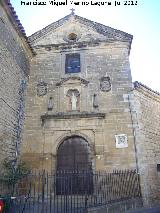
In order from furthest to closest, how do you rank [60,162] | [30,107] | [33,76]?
[33,76], [30,107], [60,162]

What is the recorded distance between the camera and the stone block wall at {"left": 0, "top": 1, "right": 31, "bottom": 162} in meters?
10.0

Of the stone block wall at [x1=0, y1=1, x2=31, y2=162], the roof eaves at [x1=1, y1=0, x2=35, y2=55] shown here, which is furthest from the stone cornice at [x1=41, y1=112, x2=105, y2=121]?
the roof eaves at [x1=1, y1=0, x2=35, y2=55]

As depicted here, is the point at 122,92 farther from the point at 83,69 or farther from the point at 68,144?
the point at 68,144

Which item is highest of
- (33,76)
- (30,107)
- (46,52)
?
(46,52)

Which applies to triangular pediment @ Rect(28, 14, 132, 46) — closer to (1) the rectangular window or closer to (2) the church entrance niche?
(1) the rectangular window

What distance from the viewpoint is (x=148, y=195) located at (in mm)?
10406

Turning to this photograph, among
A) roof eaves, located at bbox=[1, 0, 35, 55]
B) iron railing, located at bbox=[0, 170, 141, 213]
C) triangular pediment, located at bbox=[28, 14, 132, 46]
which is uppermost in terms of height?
triangular pediment, located at bbox=[28, 14, 132, 46]

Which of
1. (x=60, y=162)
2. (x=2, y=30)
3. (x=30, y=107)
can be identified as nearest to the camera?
(x=2, y=30)

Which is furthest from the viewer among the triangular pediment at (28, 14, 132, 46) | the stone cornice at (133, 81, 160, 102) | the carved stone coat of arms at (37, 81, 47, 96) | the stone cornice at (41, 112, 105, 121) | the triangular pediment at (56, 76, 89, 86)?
the triangular pediment at (28, 14, 132, 46)

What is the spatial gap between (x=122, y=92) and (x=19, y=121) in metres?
4.90

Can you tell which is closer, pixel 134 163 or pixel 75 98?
pixel 134 163

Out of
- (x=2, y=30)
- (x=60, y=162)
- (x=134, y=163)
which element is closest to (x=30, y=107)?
(x=60, y=162)

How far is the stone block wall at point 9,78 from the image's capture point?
32.8ft

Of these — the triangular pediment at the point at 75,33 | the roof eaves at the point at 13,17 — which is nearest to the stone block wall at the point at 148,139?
the triangular pediment at the point at 75,33
